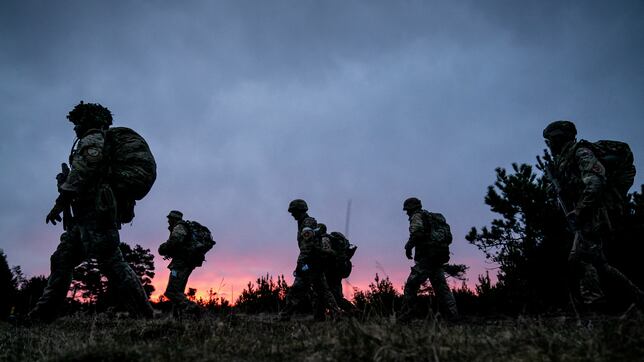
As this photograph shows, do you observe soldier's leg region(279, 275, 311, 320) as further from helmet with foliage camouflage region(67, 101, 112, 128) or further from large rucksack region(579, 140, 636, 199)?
large rucksack region(579, 140, 636, 199)

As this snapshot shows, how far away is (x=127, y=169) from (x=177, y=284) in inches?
122

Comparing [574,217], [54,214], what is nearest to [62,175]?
[54,214]

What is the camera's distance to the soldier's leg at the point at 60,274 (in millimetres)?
4695

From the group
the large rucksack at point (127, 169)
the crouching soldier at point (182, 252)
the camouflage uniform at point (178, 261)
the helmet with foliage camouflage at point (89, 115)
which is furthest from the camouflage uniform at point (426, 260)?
the helmet with foliage camouflage at point (89, 115)

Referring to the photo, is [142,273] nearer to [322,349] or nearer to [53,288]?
[53,288]

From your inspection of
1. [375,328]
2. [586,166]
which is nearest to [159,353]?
[375,328]

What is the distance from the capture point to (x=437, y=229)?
22.5 ft

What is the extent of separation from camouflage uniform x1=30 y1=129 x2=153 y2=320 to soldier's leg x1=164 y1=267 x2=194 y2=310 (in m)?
2.35

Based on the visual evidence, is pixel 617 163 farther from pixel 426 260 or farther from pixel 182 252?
pixel 182 252

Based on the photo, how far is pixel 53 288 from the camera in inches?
186

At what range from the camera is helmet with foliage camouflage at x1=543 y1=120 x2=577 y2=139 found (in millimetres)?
5215

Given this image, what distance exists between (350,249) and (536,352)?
616 centimetres

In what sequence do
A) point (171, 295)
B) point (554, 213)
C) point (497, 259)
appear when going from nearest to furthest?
point (171, 295), point (554, 213), point (497, 259)

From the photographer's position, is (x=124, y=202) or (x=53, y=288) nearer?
(x=53, y=288)
